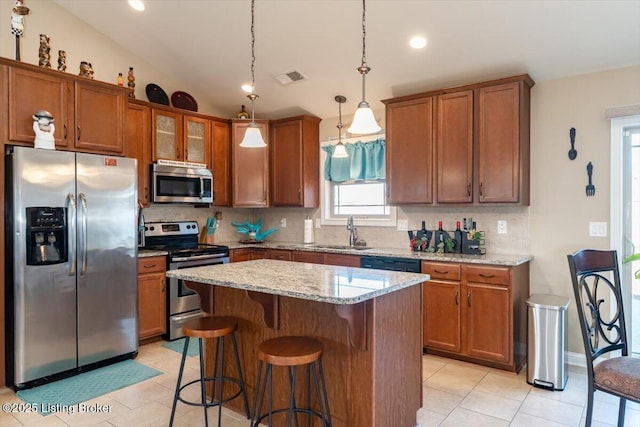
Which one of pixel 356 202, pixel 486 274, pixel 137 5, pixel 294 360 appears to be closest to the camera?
pixel 294 360

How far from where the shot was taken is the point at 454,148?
373 centimetres

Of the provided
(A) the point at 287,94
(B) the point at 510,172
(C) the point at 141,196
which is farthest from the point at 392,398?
(A) the point at 287,94

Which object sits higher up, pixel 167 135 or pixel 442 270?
pixel 167 135

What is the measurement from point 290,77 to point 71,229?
8.38 feet

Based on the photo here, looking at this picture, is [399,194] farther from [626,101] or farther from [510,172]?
[626,101]

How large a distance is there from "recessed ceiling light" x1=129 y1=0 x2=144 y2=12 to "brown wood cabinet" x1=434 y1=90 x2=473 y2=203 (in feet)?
9.27

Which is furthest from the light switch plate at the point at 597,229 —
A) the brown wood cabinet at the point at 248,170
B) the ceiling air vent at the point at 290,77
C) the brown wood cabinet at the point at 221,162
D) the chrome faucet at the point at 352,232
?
the brown wood cabinet at the point at 221,162

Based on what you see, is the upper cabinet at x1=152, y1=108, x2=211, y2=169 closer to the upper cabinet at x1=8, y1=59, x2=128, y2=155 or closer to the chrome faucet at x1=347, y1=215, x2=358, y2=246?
the upper cabinet at x1=8, y1=59, x2=128, y2=155

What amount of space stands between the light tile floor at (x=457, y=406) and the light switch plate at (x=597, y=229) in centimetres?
111

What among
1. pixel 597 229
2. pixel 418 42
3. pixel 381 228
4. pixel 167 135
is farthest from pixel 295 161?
pixel 597 229

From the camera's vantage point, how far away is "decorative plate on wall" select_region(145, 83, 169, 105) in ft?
14.8

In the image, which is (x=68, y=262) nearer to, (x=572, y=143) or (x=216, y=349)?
(x=216, y=349)

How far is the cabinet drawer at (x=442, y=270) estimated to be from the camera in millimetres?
3490

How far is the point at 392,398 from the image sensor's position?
→ 7.23 feet
